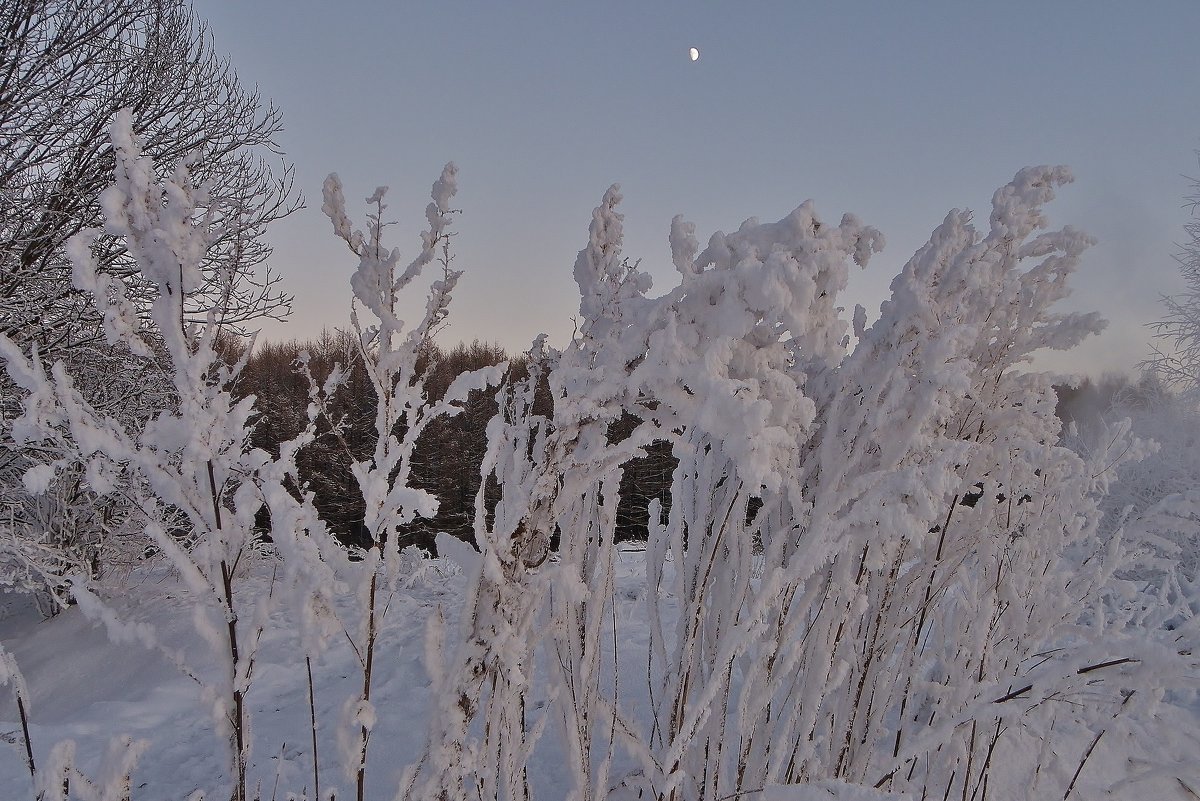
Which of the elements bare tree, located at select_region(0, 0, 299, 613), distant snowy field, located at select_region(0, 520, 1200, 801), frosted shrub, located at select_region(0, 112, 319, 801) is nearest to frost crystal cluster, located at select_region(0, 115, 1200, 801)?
frosted shrub, located at select_region(0, 112, 319, 801)

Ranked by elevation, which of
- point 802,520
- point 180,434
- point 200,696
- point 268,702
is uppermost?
point 180,434

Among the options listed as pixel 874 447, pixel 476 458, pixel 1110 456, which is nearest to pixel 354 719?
pixel 874 447

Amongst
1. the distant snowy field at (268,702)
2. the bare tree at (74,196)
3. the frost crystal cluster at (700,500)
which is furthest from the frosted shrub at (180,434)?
the bare tree at (74,196)

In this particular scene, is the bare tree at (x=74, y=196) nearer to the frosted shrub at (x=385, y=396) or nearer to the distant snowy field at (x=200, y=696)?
the distant snowy field at (x=200, y=696)

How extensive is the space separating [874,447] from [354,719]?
103 centimetres

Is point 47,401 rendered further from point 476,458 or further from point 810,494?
point 476,458

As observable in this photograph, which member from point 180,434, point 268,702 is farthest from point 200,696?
point 268,702

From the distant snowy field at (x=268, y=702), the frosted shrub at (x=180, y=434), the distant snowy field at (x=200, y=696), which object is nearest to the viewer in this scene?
the frosted shrub at (x=180, y=434)

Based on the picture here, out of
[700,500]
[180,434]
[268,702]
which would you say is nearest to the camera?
[180,434]

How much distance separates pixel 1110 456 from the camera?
199 centimetres

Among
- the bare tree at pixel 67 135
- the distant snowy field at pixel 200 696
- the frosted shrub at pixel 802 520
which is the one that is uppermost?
the bare tree at pixel 67 135

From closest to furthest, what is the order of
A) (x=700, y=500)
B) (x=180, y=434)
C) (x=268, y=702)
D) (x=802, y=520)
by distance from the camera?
(x=180, y=434), (x=802, y=520), (x=700, y=500), (x=268, y=702)

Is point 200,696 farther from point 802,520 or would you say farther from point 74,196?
point 74,196

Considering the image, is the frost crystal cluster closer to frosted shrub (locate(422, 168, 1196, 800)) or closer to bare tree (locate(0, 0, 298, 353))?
frosted shrub (locate(422, 168, 1196, 800))
